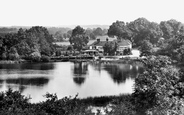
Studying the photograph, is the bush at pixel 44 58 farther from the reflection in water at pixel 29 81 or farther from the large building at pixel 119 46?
the reflection in water at pixel 29 81

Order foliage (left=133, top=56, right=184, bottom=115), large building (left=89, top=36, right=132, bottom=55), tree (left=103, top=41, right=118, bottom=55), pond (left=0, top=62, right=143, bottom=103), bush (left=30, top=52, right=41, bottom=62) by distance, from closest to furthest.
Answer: foliage (left=133, top=56, right=184, bottom=115)
pond (left=0, top=62, right=143, bottom=103)
bush (left=30, top=52, right=41, bottom=62)
tree (left=103, top=41, right=118, bottom=55)
large building (left=89, top=36, right=132, bottom=55)

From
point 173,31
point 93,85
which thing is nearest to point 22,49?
point 93,85

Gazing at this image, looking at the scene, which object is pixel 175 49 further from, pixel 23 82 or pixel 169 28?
pixel 169 28

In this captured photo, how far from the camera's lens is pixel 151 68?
45.3 feet

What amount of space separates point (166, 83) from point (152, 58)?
1441 millimetres

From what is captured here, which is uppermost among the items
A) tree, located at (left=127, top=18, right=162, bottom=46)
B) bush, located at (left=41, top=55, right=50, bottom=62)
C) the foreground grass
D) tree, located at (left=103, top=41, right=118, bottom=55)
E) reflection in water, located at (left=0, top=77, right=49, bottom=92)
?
tree, located at (left=127, top=18, right=162, bottom=46)

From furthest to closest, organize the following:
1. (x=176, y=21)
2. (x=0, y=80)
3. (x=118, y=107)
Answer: (x=176, y=21)
(x=0, y=80)
(x=118, y=107)

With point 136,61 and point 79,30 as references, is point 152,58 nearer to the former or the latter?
point 136,61

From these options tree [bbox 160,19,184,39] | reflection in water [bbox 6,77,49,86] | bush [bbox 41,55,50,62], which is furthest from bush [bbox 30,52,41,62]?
tree [bbox 160,19,184,39]

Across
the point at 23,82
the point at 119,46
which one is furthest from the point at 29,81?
the point at 119,46

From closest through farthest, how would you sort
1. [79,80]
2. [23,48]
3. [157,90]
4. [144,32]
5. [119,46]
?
[157,90] < [79,80] < [23,48] < [119,46] < [144,32]

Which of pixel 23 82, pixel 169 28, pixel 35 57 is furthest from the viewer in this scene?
pixel 169 28

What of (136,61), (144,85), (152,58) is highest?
(152,58)

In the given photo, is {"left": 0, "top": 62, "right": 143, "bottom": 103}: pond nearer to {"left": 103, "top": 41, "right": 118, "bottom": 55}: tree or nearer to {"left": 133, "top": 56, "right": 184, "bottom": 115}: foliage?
Result: {"left": 133, "top": 56, "right": 184, "bottom": 115}: foliage
